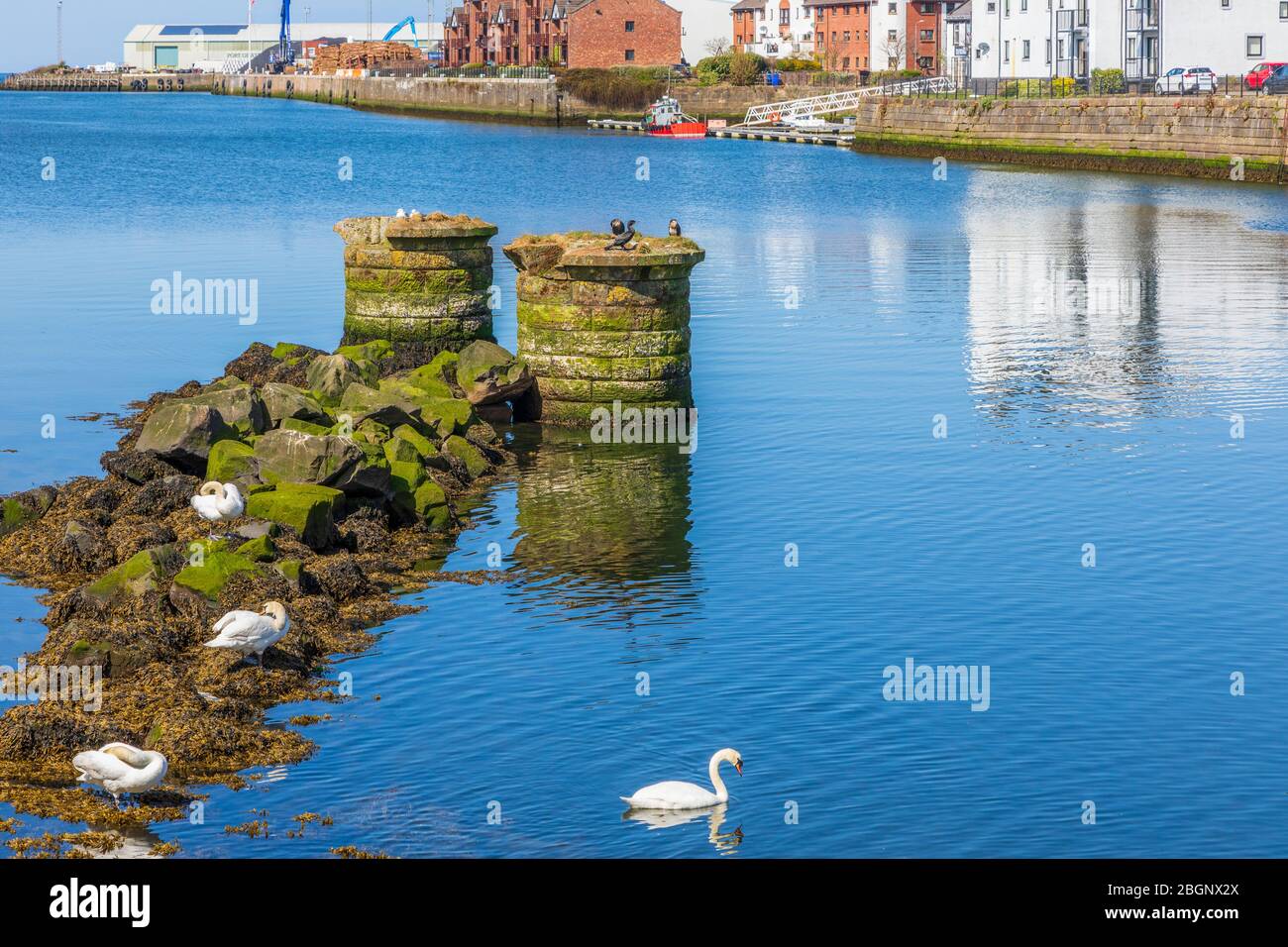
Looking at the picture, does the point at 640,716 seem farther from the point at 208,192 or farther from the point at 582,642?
the point at 208,192

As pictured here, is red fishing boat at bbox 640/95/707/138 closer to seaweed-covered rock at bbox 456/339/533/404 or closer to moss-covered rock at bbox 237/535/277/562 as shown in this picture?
seaweed-covered rock at bbox 456/339/533/404

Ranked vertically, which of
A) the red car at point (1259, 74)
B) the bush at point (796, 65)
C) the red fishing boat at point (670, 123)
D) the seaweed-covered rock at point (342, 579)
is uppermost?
the bush at point (796, 65)

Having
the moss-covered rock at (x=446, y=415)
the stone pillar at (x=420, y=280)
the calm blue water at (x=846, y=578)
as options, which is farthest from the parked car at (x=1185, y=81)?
the moss-covered rock at (x=446, y=415)

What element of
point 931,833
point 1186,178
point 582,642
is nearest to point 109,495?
point 582,642

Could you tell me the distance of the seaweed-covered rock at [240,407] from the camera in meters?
23.8

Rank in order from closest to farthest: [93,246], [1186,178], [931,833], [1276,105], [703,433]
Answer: [931,833] < [703,433] < [93,246] < [1276,105] < [1186,178]

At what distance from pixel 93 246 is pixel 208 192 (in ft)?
91.0

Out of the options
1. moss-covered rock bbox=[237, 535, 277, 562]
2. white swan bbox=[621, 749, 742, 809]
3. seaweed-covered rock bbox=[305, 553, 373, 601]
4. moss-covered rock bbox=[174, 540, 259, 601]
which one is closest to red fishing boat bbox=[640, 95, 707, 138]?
seaweed-covered rock bbox=[305, 553, 373, 601]

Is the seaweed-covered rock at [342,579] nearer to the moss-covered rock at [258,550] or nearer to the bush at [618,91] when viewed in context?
the moss-covered rock at [258,550]

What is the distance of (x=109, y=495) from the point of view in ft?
71.6

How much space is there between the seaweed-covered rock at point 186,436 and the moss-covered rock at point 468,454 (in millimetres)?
3443

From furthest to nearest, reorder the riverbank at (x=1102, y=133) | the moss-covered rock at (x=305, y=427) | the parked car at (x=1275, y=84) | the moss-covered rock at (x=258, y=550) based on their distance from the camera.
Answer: the parked car at (x=1275, y=84) → the riverbank at (x=1102, y=133) → the moss-covered rock at (x=305, y=427) → the moss-covered rock at (x=258, y=550)

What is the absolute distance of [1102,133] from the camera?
8769 cm

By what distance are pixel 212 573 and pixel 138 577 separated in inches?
33.1
